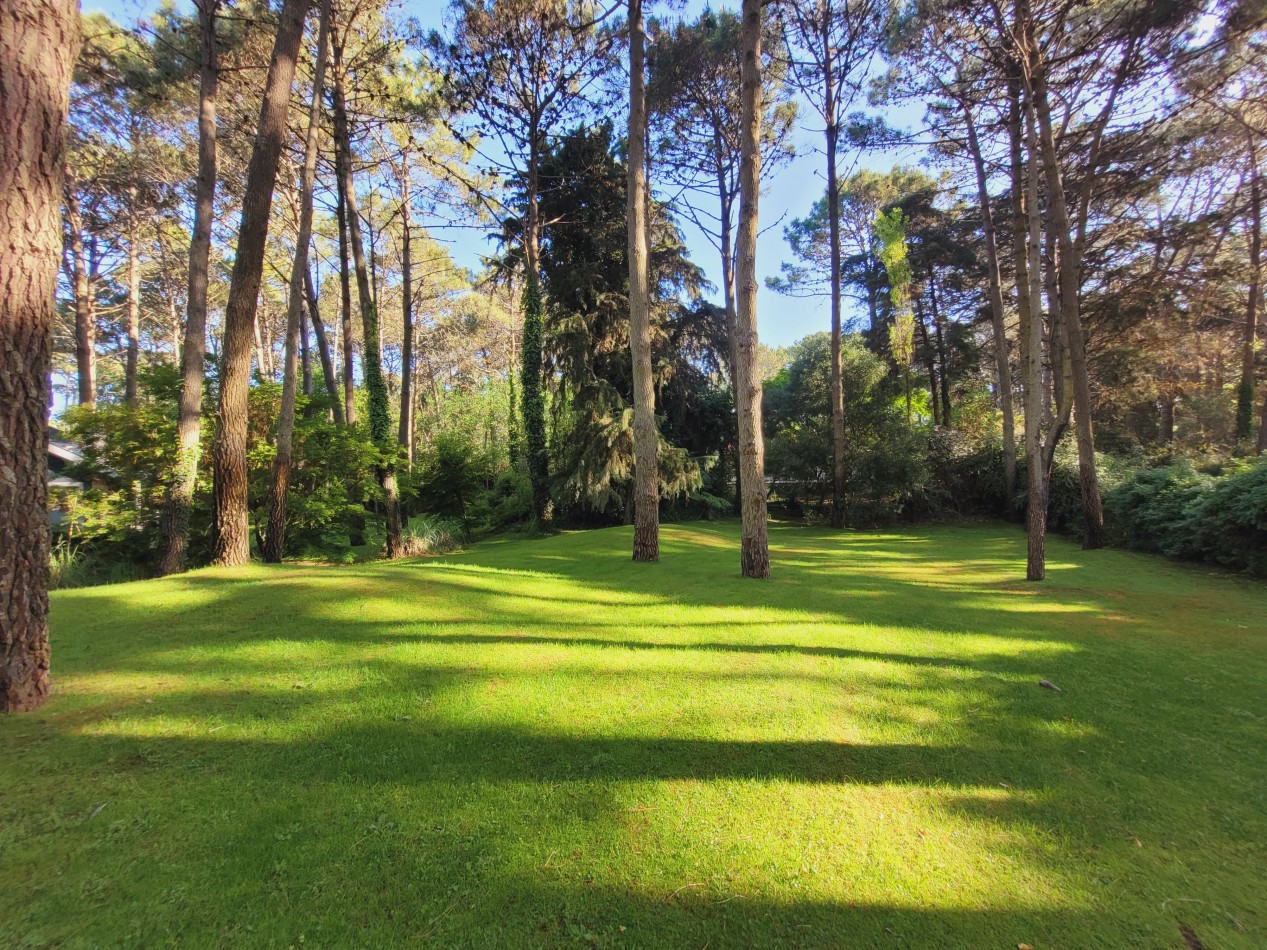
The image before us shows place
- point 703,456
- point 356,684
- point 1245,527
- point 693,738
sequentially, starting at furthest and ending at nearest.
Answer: point 703,456, point 1245,527, point 356,684, point 693,738

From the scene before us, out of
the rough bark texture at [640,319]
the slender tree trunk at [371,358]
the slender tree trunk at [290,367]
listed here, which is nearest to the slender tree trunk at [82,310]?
the slender tree trunk at [371,358]

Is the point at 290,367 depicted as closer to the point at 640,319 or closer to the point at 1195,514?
the point at 640,319

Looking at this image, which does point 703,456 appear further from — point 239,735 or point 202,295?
point 239,735

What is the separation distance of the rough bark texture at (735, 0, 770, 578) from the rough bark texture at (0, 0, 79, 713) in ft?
22.9

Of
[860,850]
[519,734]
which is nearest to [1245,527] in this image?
[860,850]

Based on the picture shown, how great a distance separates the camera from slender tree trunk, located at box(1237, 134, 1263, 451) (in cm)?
1625

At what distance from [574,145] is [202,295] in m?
12.7

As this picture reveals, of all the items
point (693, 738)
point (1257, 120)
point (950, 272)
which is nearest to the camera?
point (693, 738)

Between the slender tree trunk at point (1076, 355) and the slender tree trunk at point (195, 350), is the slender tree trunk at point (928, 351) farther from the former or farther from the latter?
the slender tree trunk at point (195, 350)

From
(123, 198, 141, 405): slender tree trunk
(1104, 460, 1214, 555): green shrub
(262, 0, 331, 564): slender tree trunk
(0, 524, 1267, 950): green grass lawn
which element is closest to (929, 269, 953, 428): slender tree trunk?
(1104, 460, 1214, 555): green shrub

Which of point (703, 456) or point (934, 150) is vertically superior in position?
point (934, 150)

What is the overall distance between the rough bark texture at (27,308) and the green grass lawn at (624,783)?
1.75 feet

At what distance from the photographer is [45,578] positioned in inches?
120

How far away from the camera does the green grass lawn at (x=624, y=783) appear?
1.84 meters
